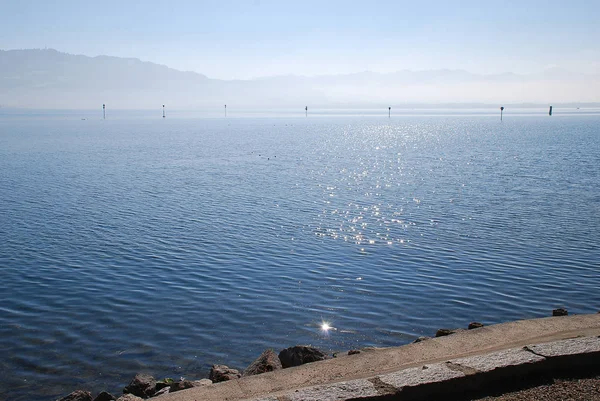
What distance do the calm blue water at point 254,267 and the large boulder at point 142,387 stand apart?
112 cm

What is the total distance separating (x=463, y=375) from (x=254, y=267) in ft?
43.3

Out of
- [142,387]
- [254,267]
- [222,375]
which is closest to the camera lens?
[222,375]

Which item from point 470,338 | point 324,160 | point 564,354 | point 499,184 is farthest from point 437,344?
point 324,160

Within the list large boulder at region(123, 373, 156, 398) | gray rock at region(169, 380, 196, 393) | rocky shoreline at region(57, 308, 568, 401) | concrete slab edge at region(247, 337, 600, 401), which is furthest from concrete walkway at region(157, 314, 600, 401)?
large boulder at region(123, 373, 156, 398)

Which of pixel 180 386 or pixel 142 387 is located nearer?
pixel 180 386

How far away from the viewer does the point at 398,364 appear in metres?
10.2

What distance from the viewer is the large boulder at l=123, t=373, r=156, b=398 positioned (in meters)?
11.8

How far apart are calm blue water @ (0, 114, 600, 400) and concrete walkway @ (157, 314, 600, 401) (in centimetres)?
410

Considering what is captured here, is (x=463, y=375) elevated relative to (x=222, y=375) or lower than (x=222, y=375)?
elevated

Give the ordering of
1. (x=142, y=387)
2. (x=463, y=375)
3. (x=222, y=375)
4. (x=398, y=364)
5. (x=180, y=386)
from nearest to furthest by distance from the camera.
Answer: (x=463, y=375) → (x=398, y=364) → (x=180, y=386) → (x=222, y=375) → (x=142, y=387)

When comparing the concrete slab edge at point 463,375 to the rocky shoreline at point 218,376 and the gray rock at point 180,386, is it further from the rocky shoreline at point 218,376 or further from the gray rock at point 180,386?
the gray rock at point 180,386

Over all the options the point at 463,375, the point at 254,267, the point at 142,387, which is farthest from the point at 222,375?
the point at 254,267

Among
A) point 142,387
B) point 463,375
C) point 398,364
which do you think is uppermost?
point 463,375

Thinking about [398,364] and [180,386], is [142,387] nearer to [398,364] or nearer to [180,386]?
[180,386]
